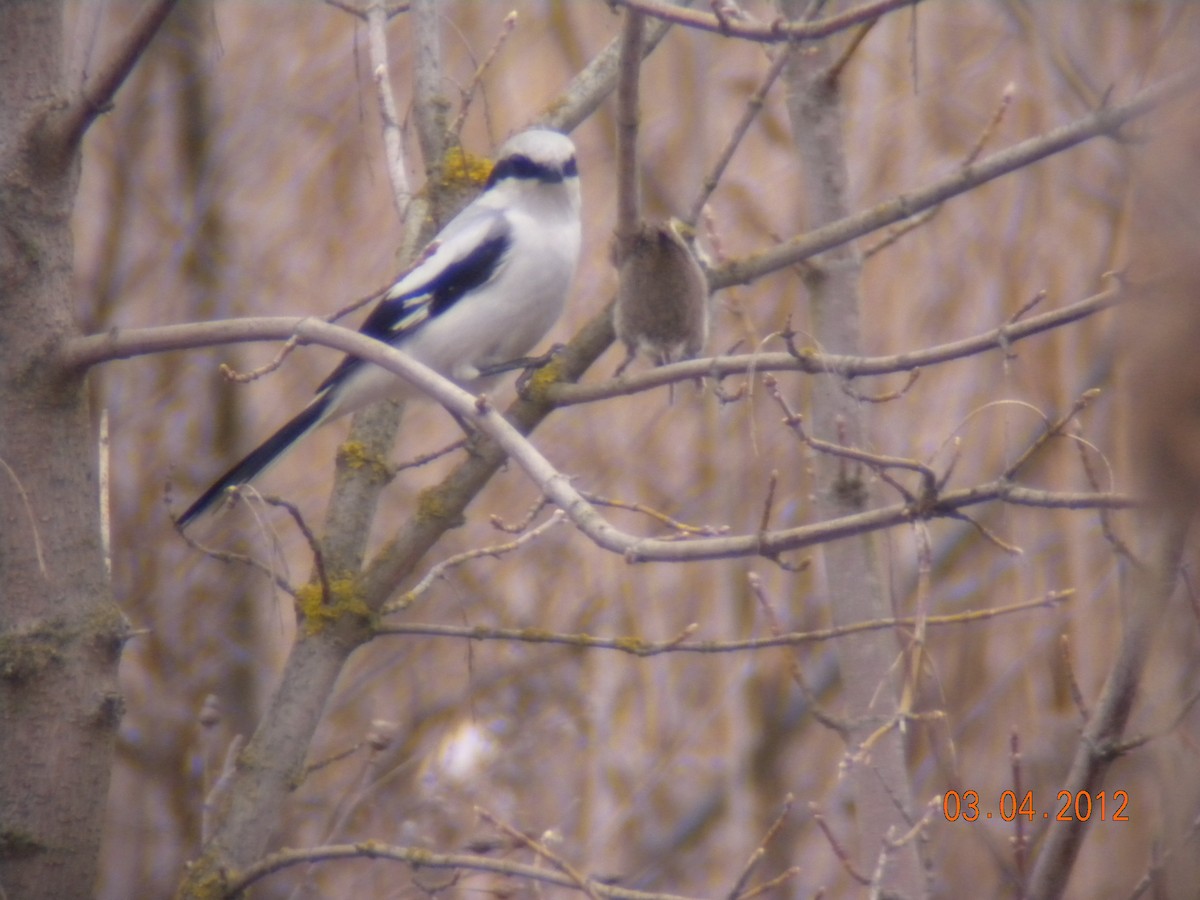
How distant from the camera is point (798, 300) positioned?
492cm

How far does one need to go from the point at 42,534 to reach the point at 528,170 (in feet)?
5.57

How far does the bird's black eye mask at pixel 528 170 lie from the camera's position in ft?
11.0

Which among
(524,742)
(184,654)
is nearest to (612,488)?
(524,742)

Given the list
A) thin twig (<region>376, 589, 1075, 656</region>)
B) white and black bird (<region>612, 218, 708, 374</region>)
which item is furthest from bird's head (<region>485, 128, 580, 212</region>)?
thin twig (<region>376, 589, 1075, 656</region>)

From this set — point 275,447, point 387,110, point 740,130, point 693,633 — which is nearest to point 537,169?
point 387,110

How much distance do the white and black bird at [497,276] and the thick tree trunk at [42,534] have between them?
1.23 meters

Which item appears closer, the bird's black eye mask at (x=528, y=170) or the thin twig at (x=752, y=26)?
the thin twig at (x=752, y=26)

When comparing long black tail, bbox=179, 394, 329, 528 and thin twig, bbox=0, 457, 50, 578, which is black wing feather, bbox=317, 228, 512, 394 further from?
thin twig, bbox=0, 457, 50, 578

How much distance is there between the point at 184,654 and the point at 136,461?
0.75 metres

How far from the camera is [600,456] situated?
4.86 m

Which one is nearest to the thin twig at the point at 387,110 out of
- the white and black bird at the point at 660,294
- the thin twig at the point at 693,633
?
the white and black bird at the point at 660,294

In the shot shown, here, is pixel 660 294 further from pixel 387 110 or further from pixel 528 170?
pixel 528 170

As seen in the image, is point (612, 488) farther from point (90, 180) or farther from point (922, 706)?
point (90, 180)

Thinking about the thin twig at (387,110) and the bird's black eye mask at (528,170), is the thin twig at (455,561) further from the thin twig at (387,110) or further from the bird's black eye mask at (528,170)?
the bird's black eye mask at (528,170)
